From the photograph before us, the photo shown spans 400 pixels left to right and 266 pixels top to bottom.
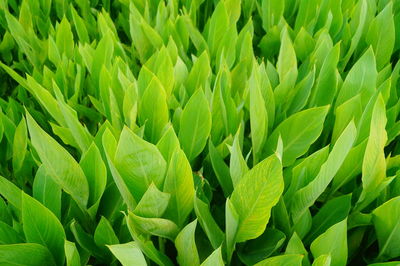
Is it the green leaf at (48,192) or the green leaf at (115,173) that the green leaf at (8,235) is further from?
the green leaf at (115,173)

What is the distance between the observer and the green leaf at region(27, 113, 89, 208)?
3.22 ft

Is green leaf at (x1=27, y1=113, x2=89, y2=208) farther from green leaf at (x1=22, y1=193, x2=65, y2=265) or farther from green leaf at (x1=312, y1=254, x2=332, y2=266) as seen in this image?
green leaf at (x1=312, y1=254, x2=332, y2=266)

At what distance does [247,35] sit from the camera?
60.6 inches

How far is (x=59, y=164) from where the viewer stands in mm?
1011

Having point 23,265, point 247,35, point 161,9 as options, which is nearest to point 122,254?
point 23,265

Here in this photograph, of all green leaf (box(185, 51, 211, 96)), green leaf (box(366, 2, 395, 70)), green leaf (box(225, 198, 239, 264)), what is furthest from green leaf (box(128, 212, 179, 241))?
green leaf (box(366, 2, 395, 70))

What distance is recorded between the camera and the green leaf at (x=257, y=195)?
0.86 metres

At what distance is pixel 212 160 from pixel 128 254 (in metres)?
0.36

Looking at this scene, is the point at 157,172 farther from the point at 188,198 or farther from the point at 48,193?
the point at 48,193

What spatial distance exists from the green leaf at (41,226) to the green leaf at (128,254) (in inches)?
8.6

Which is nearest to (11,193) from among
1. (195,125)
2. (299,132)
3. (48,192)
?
(48,192)

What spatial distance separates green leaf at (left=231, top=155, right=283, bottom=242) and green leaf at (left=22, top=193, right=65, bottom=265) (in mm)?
346

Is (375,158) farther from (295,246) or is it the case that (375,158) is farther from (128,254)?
(128,254)

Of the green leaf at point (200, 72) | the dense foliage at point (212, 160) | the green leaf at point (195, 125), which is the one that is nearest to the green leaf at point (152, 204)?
the dense foliage at point (212, 160)
